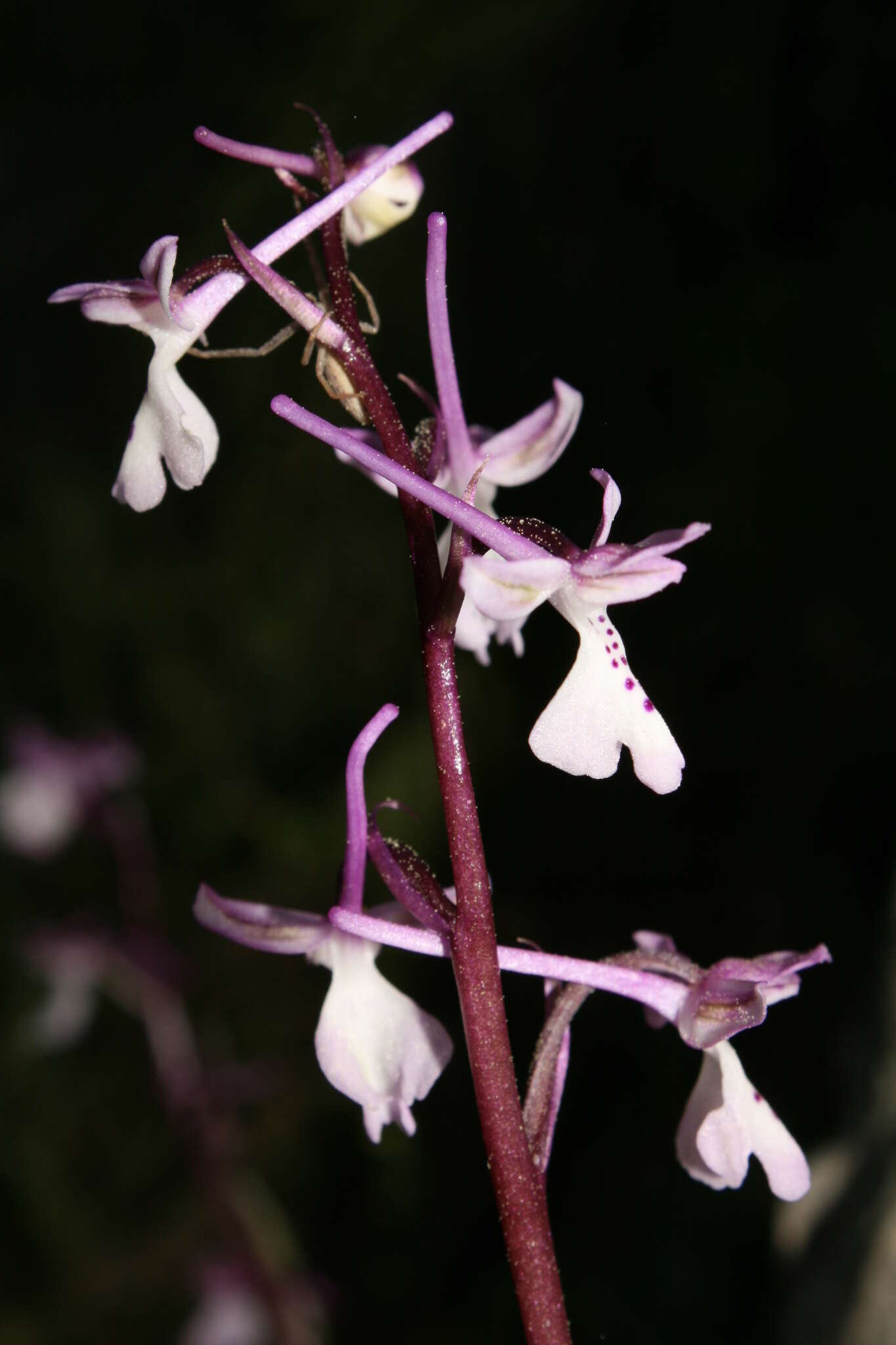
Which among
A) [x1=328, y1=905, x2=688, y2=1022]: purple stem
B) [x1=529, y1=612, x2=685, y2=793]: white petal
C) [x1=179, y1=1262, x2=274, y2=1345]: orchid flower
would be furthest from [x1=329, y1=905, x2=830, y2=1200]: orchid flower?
[x1=179, y1=1262, x2=274, y2=1345]: orchid flower

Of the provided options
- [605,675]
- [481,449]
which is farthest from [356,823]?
[481,449]

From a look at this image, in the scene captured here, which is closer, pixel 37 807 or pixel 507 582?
pixel 507 582

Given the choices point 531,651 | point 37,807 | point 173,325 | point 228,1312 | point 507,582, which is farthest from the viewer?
point 37,807

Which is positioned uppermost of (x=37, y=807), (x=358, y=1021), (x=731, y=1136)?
(x=37, y=807)

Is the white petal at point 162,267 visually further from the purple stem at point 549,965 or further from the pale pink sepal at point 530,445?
the purple stem at point 549,965

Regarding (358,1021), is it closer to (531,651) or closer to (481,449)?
(481,449)

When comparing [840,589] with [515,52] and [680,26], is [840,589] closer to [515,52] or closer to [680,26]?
[680,26]
